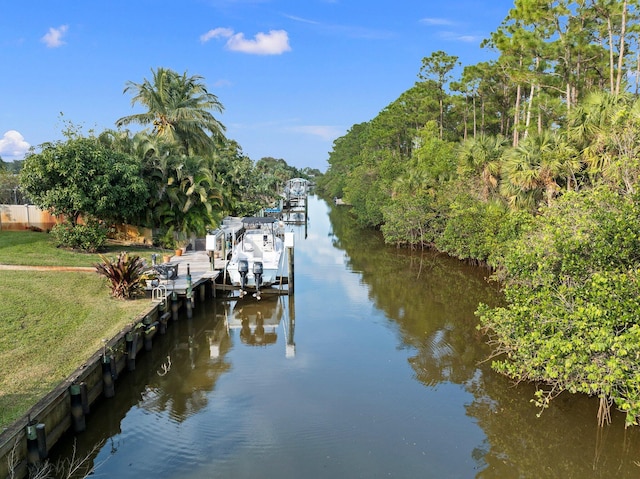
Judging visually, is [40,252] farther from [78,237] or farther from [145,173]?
[145,173]

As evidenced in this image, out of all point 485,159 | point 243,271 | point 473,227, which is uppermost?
point 485,159

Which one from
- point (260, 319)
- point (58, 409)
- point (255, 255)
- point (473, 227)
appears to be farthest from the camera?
point (473, 227)

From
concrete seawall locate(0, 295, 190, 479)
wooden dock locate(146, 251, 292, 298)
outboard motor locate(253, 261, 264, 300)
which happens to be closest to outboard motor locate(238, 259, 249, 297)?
outboard motor locate(253, 261, 264, 300)

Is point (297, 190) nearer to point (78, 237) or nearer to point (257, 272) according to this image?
point (78, 237)

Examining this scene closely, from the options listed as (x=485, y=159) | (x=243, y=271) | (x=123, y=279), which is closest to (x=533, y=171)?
(x=485, y=159)

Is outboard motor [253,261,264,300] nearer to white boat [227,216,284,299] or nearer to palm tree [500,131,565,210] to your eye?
white boat [227,216,284,299]

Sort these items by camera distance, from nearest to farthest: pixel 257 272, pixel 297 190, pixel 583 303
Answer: pixel 583 303 → pixel 257 272 → pixel 297 190

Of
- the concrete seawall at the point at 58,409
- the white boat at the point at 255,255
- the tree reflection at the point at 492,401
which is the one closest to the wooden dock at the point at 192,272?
the white boat at the point at 255,255

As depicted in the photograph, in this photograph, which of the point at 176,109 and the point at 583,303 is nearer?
the point at 583,303

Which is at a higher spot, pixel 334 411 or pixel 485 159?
pixel 485 159
